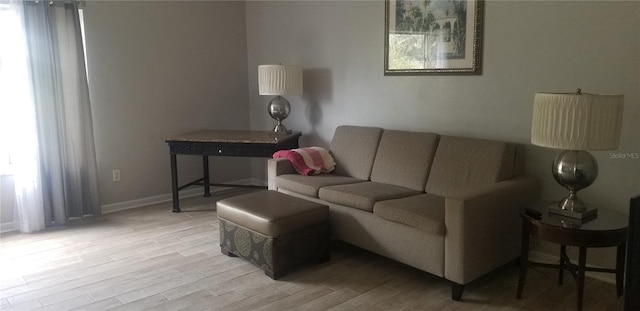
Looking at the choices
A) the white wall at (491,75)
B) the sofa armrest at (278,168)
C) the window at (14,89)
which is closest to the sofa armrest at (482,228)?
the white wall at (491,75)

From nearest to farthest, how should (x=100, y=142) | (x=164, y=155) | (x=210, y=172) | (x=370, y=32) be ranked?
1. (x=370, y=32)
2. (x=100, y=142)
3. (x=164, y=155)
4. (x=210, y=172)

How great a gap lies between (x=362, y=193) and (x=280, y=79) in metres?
1.64

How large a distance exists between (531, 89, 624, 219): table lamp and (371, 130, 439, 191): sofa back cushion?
39.7 inches

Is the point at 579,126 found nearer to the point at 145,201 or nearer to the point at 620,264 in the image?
the point at 620,264

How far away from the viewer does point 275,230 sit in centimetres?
295

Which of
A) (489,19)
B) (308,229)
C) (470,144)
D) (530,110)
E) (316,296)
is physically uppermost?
(489,19)

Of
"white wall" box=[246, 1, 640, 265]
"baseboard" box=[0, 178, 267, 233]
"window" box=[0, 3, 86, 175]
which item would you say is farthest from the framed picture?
"window" box=[0, 3, 86, 175]

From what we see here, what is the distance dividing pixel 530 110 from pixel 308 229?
1.64 metres

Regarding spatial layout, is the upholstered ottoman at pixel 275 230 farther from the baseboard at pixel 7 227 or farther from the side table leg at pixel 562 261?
the baseboard at pixel 7 227

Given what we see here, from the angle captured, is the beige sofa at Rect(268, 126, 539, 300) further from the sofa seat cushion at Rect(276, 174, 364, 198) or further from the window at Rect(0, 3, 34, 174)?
the window at Rect(0, 3, 34, 174)

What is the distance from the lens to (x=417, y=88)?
3.78m

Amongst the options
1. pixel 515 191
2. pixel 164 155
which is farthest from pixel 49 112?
pixel 515 191

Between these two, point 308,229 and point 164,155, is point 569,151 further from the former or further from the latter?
point 164,155

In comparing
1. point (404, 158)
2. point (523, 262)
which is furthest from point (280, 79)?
point (523, 262)
